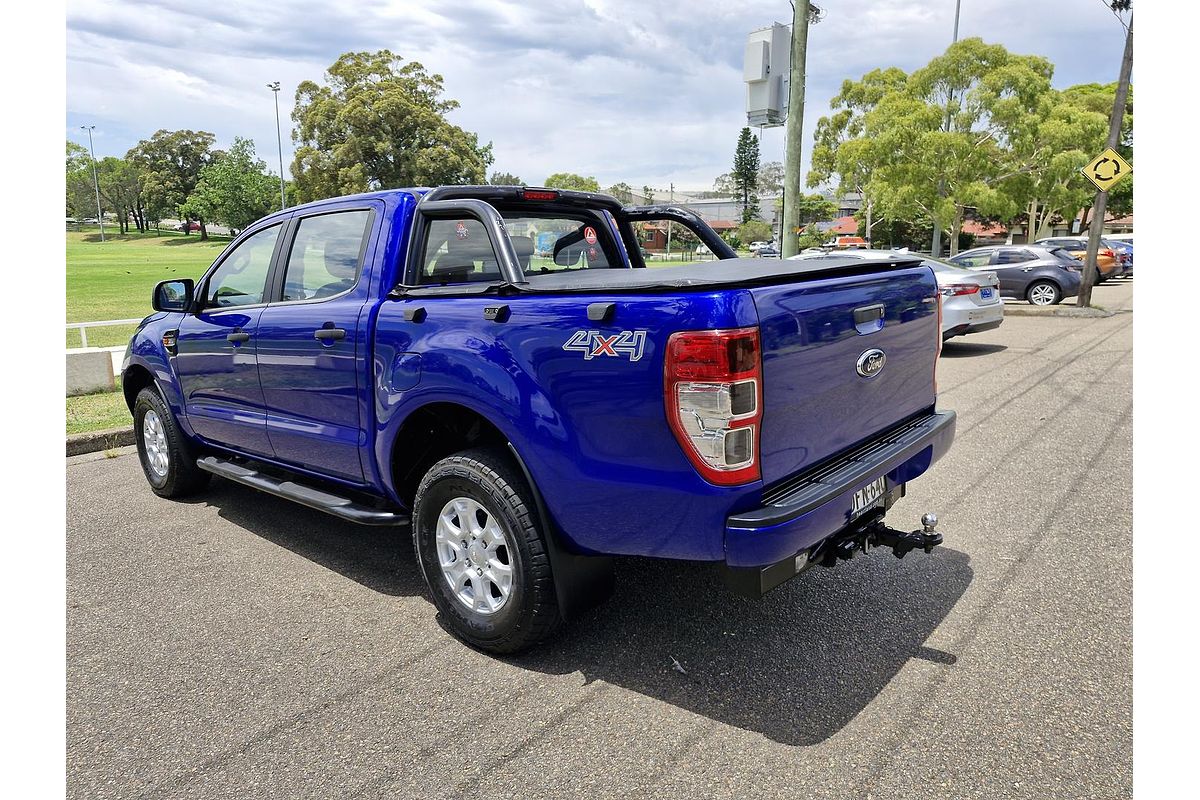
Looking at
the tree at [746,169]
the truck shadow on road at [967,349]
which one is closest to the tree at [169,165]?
the tree at [746,169]

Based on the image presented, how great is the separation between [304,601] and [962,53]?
1242 inches

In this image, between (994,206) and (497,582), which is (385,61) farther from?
(497,582)

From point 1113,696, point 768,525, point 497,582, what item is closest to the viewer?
point 768,525

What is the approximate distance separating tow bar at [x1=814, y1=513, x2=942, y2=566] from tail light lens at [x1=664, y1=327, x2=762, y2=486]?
791mm

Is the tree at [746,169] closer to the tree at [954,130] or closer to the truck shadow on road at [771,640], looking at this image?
the tree at [954,130]

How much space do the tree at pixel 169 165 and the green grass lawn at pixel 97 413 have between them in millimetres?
106818

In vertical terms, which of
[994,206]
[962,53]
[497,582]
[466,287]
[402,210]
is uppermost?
[962,53]

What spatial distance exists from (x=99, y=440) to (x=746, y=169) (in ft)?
387

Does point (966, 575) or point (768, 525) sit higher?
point (768, 525)

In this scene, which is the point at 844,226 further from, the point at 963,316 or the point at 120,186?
the point at 120,186

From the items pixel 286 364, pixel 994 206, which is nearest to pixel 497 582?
pixel 286 364

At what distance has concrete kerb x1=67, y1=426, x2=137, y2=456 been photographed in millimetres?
6895

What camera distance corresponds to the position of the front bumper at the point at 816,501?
8.53ft

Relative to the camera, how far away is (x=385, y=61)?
50.3m
